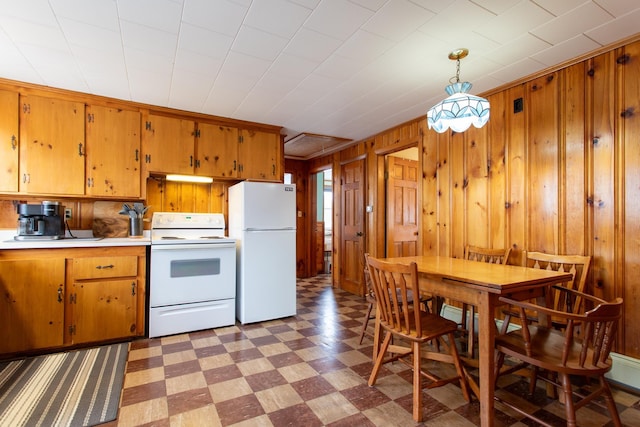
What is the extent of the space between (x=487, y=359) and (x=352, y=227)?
333 cm

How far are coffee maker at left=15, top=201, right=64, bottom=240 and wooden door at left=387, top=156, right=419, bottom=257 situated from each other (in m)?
3.69

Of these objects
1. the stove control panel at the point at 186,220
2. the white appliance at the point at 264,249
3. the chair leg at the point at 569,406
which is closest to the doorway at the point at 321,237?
the white appliance at the point at 264,249

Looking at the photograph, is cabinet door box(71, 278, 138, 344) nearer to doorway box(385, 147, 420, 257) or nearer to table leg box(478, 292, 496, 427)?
table leg box(478, 292, 496, 427)

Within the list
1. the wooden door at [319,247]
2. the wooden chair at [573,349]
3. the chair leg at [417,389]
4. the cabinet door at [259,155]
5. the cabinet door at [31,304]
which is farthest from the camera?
the wooden door at [319,247]

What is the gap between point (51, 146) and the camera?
2.90 meters

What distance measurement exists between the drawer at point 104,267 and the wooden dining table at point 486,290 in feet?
8.34

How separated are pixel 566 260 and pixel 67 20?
12.1 ft

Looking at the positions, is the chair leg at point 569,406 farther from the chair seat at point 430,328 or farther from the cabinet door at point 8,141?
the cabinet door at point 8,141

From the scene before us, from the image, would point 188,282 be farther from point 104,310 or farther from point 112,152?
point 112,152

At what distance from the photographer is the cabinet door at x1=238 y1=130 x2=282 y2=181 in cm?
376

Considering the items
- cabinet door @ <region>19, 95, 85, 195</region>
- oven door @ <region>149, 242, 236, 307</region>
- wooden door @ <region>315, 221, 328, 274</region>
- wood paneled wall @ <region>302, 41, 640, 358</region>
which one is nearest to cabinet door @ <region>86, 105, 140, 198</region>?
cabinet door @ <region>19, 95, 85, 195</region>

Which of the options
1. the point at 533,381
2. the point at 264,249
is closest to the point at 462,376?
the point at 533,381

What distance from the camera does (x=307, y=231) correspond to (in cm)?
596

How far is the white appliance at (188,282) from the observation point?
9.72ft
